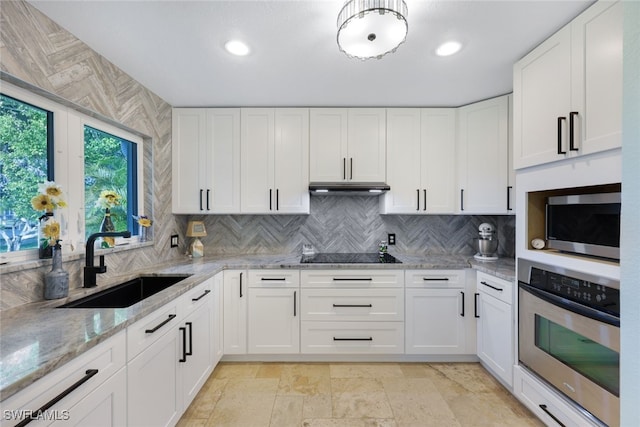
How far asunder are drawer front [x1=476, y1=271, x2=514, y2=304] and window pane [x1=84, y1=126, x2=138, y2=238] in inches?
114

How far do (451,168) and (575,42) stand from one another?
4.45 feet

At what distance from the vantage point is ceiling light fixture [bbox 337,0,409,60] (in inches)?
49.9

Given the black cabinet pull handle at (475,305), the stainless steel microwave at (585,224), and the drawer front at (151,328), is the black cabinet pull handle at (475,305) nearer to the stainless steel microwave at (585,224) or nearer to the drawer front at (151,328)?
the stainless steel microwave at (585,224)

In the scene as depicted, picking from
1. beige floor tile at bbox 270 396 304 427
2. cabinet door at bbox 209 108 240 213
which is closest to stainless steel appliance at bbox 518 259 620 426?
beige floor tile at bbox 270 396 304 427

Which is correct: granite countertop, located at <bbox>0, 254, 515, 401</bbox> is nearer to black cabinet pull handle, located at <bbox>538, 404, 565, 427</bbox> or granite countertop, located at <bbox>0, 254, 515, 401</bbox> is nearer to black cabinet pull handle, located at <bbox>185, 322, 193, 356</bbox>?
black cabinet pull handle, located at <bbox>185, 322, 193, 356</bbox>

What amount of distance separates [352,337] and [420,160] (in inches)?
71.5

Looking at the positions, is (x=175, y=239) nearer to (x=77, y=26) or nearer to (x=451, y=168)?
(x=77, y=26)

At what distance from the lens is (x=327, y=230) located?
3.12 metres

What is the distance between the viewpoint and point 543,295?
1703 millimetres

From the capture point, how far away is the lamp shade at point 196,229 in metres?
2.88

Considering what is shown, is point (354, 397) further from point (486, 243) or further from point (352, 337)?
point (486, 243)

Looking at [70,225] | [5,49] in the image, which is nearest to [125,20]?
[5,49]

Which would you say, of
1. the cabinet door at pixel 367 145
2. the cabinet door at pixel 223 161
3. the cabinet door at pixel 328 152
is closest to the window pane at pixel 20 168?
the cabinet door at pixel 223 161

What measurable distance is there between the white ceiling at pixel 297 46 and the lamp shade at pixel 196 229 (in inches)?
48.2
